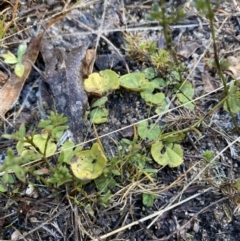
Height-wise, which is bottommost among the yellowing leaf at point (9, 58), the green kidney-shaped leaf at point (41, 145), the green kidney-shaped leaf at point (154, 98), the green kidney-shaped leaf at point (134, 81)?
the green kidney-shaped leaf at point (154, 98)

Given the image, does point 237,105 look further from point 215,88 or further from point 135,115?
point 135,115

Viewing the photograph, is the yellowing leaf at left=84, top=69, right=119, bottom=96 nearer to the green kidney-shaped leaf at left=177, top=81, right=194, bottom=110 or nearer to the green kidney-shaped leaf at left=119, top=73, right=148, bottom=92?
the green kidney-shaped leaf at left=119, top=73, right=148, bottom=92

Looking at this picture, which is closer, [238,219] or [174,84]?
[238,219]

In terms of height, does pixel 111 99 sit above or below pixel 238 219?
above

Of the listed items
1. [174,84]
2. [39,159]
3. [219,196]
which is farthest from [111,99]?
[219,196]

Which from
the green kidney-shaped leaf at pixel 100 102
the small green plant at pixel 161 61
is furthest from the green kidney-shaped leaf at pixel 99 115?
the small green plant at pixel 161 61

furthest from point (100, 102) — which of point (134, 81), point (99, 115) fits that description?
point (134, 81)

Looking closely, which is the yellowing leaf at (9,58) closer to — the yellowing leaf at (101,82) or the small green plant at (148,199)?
the yellowing leaf at (101,82)
